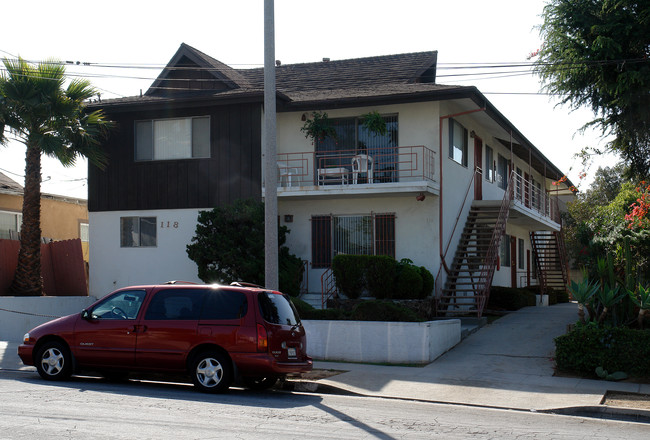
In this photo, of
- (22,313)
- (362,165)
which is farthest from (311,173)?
(22,313)

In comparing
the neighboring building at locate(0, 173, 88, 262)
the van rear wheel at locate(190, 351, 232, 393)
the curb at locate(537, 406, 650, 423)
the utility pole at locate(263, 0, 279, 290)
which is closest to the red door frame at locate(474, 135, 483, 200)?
the utility pole at locate(263, 0, 279, 290)

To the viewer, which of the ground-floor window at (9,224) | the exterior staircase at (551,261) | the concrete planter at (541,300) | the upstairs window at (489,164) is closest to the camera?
the upstairs window at (489,164)

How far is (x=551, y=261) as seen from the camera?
105ft

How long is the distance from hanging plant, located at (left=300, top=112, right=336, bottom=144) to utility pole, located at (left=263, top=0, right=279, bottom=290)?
7.69 m

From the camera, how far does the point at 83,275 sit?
2275cm

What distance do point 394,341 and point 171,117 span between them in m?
11.0

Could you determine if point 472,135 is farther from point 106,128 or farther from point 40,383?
point 40,383

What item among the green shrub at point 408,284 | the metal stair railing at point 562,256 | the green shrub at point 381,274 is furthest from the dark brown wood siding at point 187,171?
the metal stair railing at point 562,256

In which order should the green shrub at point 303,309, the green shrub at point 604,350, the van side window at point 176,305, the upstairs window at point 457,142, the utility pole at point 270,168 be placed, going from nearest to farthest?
the van side window at point 176,305 < the utility pole at point 270,168 < the green shrub at point 604,350 < the green shrub at point 303,309 < the upstairs window at point 457,142

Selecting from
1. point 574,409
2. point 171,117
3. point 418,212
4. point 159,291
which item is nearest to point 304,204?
point 418,212

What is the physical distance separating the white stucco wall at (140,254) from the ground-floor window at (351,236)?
3.69 m

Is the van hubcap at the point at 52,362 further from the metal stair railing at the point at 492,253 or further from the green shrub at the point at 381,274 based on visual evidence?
the metal stair railing at the point at 492,253

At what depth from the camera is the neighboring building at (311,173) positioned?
19.7 meters

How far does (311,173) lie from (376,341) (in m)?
7.76
